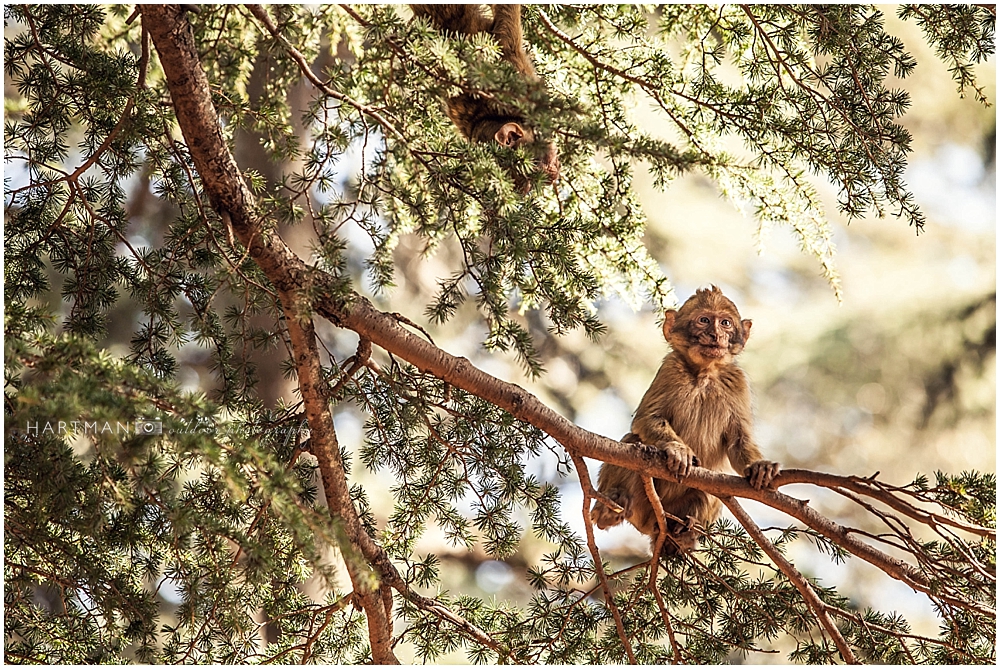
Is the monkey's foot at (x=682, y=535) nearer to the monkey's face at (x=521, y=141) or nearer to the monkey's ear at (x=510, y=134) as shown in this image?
the monkey's face at (x=521, y=141)

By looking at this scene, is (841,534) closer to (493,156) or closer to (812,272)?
(493,156)

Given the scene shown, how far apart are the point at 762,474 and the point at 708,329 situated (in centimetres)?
77

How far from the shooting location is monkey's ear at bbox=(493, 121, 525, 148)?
2.40m

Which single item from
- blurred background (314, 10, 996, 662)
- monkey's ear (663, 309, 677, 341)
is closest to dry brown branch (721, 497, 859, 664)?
monkey's ear (663, 309, 677, 341)

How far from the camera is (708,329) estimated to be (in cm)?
265

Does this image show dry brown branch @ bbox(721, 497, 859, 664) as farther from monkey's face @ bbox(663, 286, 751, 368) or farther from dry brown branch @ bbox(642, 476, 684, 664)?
monkey's face @ bbox(663, 286, 751, 368)

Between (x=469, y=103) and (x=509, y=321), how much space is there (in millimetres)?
837

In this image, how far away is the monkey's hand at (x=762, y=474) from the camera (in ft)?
6.41

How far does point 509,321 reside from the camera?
200 centimetres

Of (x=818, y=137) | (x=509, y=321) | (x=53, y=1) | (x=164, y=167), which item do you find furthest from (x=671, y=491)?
(x=53, y=1)

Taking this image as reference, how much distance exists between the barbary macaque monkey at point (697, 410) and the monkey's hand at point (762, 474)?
0.52m

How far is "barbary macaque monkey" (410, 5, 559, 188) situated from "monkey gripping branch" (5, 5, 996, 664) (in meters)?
0.08

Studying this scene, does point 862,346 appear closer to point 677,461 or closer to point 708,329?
point 708,329

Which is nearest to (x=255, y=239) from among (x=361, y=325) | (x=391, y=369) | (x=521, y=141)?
(x=361, y=325)
